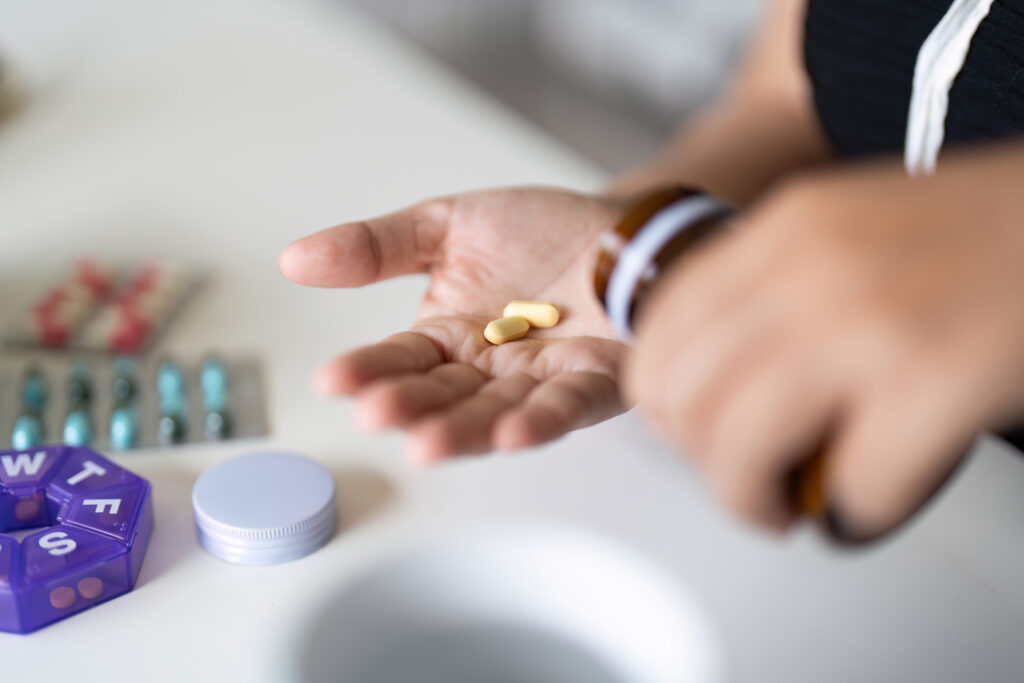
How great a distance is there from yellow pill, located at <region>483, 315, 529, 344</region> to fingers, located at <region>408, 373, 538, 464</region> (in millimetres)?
56

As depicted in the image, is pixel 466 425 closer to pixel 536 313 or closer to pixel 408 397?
pixel 408 397

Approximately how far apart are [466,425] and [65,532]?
252 mm

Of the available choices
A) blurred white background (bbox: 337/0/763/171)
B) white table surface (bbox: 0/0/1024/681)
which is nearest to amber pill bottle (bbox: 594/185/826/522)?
white table surface (bbox: 0/0/1024/681)

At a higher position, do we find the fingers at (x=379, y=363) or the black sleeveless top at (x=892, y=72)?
the black sleeveless top at (x=892, y=72)

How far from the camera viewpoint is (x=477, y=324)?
49 cm

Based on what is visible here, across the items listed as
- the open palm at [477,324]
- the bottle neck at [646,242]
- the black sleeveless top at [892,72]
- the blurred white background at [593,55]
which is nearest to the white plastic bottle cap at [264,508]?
the open palm at [477,324]

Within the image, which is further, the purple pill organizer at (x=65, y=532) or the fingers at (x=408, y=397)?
the purple pill organizer at (x=65, y=532)

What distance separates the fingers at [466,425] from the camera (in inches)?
13.9

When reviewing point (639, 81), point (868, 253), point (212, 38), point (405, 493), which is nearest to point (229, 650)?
point (405, 493)

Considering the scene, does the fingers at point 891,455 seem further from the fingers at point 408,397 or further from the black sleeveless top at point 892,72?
the black sleeveless top at point 892,72

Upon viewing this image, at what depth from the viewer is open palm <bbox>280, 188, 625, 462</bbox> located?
1.23 ft

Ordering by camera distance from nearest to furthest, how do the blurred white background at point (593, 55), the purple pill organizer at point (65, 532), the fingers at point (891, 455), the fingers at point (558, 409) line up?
the fingers at point (891, 455) < the fingers at point (558, 409) < the purple pill organizer at point (65, 532) < the blurred white background at point (593, 55)

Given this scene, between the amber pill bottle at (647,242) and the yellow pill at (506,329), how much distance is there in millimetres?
76

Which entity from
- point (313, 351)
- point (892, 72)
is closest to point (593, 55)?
point (892, 72)
